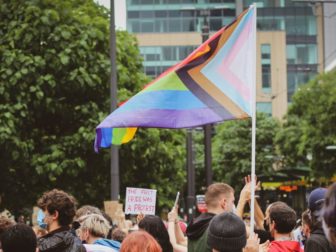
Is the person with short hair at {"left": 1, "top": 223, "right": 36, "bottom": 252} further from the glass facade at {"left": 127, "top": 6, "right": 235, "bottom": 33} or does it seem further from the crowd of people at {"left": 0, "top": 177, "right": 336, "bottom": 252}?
the glass facade at {"left": 127, "top": 6, "right": 235, "bottom": 33}

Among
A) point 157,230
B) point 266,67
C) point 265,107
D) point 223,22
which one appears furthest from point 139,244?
point 223,22

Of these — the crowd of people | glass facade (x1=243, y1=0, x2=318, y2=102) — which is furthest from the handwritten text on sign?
glass facade (x1=243, y1=0, x2=318, y2=102)

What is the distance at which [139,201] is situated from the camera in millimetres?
11398

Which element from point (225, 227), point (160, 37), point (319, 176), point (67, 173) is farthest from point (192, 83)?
point (160, 37)

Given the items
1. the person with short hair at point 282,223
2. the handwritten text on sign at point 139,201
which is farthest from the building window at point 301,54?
the person with short hair at point 282,223

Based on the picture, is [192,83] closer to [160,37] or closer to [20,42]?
[20,42]

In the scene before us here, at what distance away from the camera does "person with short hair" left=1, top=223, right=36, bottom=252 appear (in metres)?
6.09

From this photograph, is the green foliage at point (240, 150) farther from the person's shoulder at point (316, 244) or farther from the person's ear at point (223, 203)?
the person's shoulder at point (316, 244)

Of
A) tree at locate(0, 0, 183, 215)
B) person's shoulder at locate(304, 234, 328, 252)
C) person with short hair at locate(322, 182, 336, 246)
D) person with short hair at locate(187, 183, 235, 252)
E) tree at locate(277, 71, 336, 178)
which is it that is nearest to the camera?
person with short hair at locate(322, 182, 336, 246)

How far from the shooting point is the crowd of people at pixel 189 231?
5598mm

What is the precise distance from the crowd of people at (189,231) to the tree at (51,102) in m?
12.2

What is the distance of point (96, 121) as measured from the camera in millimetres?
21656

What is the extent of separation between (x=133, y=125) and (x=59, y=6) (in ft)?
43.4

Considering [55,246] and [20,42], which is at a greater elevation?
[20,42]
